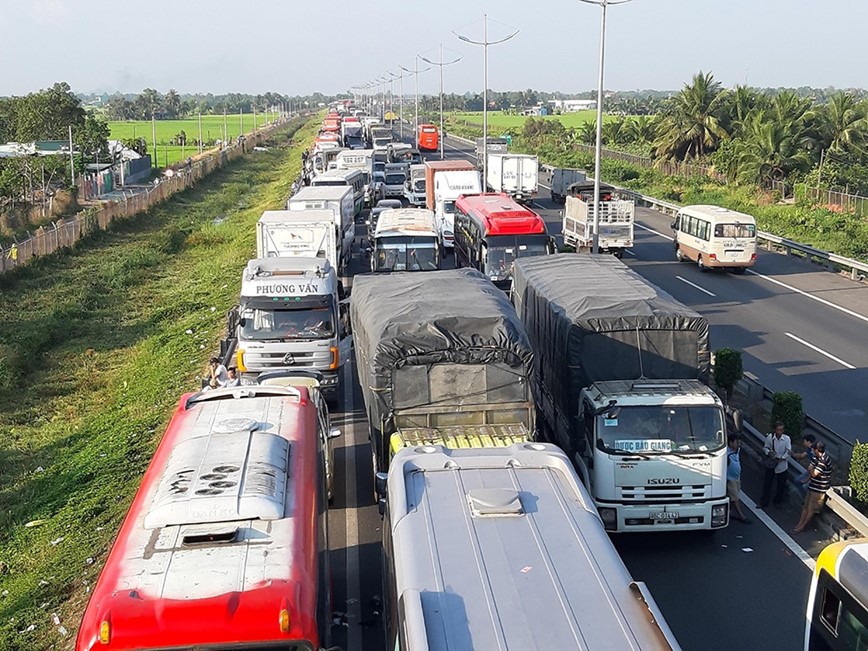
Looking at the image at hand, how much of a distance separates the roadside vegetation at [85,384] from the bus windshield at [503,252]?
726 centimetres

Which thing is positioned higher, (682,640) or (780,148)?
(780,148)

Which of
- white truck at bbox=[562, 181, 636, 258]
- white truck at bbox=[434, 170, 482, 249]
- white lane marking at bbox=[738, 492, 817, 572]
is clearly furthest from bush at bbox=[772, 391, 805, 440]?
white truck at bbox=[434, 170, 482, 249]

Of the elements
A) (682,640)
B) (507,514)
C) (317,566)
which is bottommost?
(682,640)

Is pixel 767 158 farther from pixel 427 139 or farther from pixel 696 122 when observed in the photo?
pixel 427 139

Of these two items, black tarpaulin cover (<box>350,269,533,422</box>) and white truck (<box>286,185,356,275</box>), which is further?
white truck (<box>286,185,356,275</box>)

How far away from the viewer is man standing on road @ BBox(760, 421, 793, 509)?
12.0m

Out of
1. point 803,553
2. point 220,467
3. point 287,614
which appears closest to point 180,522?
point 220,467

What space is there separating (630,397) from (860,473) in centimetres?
305

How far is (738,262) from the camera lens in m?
28.7

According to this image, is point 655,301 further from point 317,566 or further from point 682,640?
point 317,566

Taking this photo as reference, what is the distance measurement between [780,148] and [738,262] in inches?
843

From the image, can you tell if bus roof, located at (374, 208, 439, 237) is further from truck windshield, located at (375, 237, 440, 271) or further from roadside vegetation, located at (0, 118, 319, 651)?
roadside vegetation, located at (0, 118, 319, 651)

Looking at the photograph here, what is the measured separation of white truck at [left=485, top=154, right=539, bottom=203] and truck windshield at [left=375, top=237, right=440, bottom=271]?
22021 mm

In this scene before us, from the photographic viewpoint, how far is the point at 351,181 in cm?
3869
